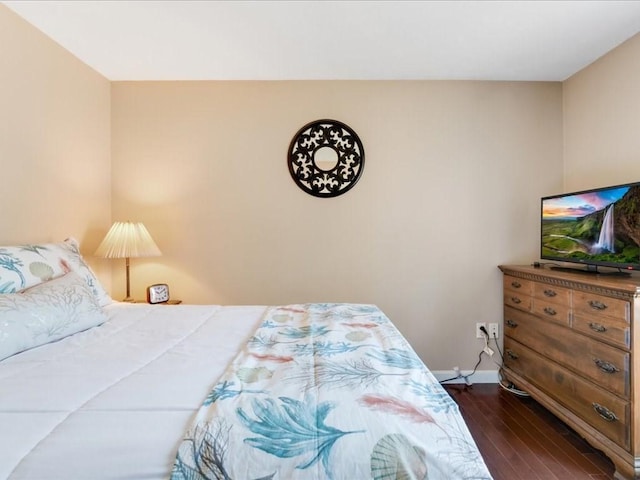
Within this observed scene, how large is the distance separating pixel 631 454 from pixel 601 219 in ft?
4.02

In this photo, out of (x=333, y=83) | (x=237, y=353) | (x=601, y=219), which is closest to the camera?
(x=237, y=353)

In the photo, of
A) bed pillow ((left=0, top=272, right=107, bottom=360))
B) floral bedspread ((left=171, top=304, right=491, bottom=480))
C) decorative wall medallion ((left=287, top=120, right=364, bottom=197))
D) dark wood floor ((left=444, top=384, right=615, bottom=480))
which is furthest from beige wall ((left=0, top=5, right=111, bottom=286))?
dark wood floor ((left=444, top=384, right=615, bottom=480))

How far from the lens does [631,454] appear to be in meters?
1.57

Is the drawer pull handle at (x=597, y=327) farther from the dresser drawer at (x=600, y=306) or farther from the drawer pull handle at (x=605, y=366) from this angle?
the drawer pull handle at (x=605, y=366)

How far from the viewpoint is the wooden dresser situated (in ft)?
5.24

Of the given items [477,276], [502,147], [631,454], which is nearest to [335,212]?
[477,276]

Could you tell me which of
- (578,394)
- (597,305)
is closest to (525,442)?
(578,394)

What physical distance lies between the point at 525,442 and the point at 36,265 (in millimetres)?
2727

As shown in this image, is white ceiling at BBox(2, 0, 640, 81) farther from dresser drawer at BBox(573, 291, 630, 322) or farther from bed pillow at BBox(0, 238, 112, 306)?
dresser drawer at BBox(573, 291, 630, 322)

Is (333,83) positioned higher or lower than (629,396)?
higher

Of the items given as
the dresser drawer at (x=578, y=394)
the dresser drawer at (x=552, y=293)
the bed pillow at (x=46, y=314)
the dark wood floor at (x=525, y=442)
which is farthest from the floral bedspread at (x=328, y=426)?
the dresser drawer at (x=552, y=293)

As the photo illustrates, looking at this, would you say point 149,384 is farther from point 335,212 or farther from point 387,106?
point 387,106

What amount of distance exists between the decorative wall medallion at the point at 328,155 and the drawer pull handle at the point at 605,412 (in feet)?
6.57

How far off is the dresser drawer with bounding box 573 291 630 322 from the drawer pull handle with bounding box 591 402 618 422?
18.4 inches
